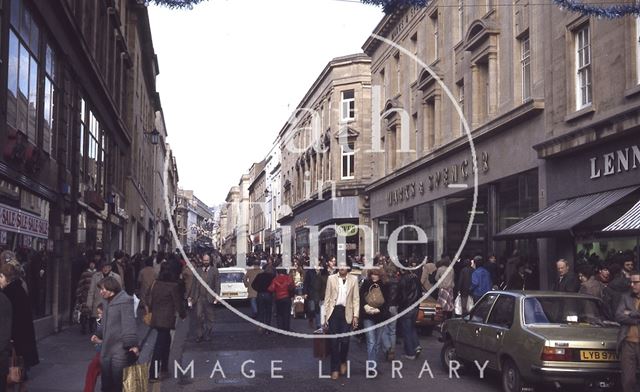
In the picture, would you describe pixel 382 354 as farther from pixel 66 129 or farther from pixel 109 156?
pixel 109 156

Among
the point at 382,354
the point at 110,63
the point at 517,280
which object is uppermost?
the point at 110,63

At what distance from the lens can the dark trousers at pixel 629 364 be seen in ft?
29.9

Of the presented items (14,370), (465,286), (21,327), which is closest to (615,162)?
(465,286)

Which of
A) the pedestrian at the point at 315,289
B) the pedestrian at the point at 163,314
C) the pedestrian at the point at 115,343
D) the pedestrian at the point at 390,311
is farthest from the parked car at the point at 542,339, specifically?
the pedestrian at the point at 315,289

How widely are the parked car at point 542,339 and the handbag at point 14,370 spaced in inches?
238

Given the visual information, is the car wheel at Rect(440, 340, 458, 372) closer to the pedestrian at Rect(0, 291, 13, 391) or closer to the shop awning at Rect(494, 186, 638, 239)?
the shop awning at Rect(494, 186, 638, 239)

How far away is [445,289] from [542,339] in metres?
9.36

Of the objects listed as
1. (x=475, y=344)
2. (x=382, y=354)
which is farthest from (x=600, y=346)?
(x=382, y=354)

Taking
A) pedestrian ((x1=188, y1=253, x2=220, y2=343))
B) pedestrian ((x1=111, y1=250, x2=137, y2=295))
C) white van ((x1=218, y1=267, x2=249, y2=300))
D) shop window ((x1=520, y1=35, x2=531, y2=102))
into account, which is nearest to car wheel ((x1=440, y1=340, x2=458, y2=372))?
pedestrian ((x1=188, y1=253, x2=220, y2=343))

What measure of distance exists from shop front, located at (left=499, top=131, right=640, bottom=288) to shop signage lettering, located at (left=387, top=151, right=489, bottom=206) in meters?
5.31

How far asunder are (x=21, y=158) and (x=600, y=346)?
1105 cm

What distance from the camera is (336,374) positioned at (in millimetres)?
11992

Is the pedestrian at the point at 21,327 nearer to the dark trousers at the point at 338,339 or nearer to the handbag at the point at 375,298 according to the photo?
the dark trousers at the point at 338,339

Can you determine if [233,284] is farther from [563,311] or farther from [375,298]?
[563,311]
